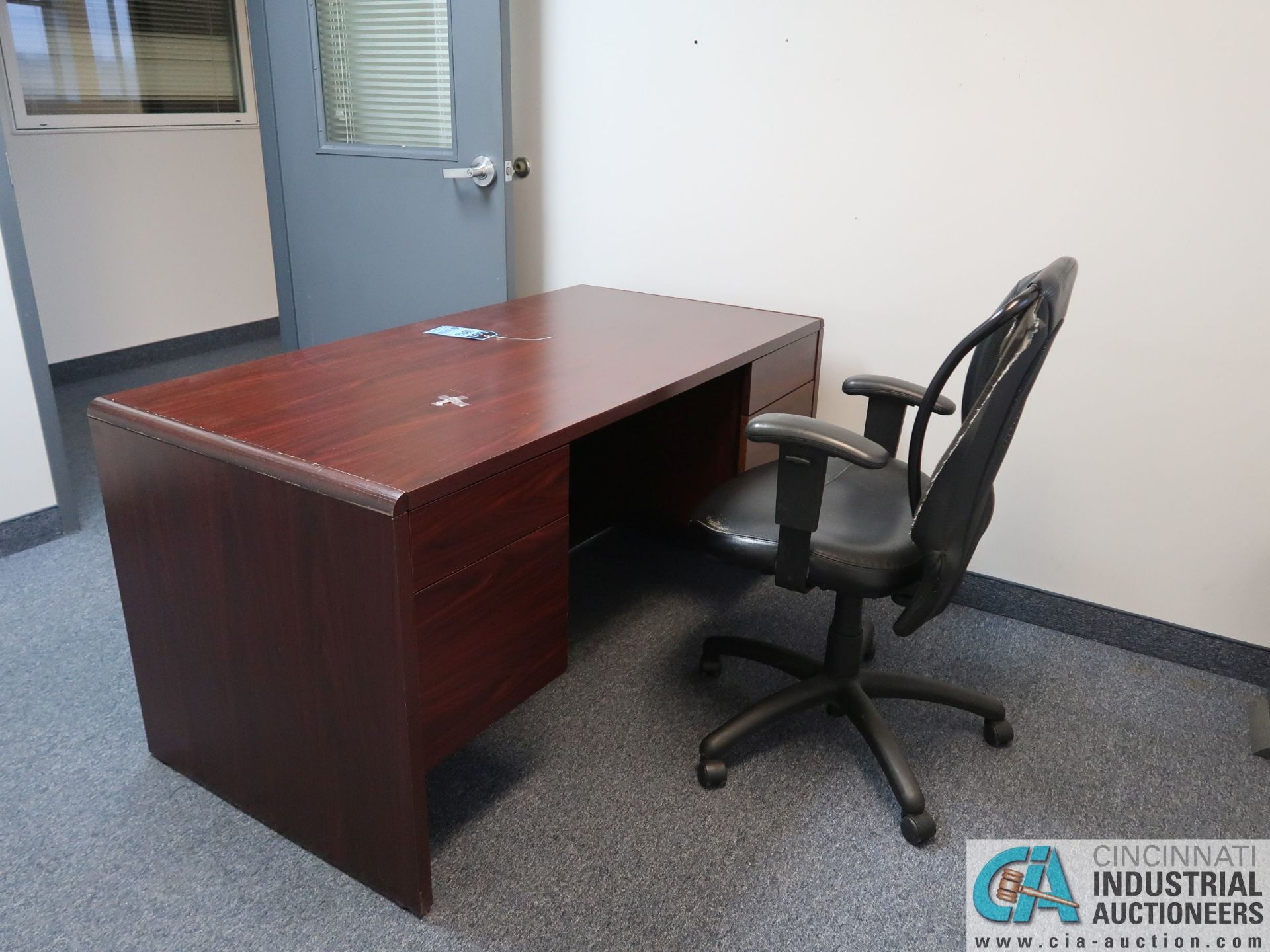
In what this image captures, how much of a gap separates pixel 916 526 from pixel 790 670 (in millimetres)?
535

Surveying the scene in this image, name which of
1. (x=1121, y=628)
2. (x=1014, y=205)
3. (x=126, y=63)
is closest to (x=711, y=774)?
(x=1121, y=628)

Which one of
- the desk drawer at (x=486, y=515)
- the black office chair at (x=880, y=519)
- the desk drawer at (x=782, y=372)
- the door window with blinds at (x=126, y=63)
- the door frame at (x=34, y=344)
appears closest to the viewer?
the desk drawer at (x=486, y=515)

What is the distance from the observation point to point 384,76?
2.54 metres

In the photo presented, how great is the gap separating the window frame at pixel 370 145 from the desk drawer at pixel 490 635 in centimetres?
143

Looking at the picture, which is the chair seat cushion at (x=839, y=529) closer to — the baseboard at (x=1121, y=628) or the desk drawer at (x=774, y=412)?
the desk drawer at (x=774, y=412)

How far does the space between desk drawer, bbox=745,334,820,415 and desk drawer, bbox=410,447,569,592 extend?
0.69 metres

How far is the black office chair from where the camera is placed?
1.30 m

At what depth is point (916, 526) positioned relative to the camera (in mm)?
1401

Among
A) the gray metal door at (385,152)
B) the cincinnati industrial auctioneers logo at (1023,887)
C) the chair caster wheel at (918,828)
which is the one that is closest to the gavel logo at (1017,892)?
the cincinnati industrial auctioneers logo at (1023,887)

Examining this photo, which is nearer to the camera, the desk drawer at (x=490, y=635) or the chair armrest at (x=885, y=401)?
the desk drawer at (x=490, y=635)

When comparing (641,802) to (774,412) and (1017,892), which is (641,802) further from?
(774,412)

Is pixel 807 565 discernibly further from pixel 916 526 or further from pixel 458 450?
pixel 458 450

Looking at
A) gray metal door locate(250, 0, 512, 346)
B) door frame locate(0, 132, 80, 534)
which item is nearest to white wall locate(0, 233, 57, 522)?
door frame locate(0, 132, 80, 534)

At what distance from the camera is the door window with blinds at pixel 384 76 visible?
2.43m
